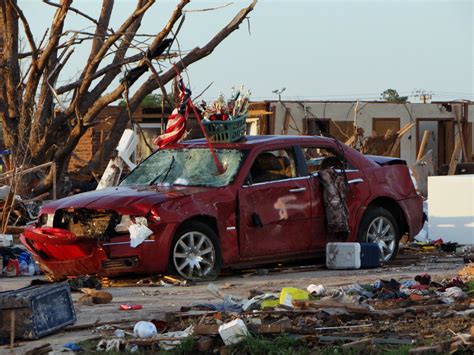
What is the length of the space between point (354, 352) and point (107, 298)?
12.7 ft

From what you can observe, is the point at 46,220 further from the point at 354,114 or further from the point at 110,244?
the point at 354,114

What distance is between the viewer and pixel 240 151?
13.7 m

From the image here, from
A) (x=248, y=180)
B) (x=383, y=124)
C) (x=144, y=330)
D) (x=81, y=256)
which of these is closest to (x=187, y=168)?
(x=248, y=180)

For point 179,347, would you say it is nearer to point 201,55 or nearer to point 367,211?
point 367,211

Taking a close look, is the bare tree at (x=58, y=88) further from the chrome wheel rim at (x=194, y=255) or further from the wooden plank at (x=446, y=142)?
the wooden plank at (x=446, y=142)

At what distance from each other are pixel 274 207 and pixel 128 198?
193cm

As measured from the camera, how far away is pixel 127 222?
41.1 feet

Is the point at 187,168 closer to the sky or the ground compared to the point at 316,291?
closer to the sky

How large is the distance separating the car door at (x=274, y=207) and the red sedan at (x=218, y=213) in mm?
12

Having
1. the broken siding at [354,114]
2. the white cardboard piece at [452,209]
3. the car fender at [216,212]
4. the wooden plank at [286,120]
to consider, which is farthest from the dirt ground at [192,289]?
the broken siding at [354,114]

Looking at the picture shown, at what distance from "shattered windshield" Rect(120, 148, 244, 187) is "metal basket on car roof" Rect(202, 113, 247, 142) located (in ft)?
0.79

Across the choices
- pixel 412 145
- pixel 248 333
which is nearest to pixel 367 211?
pixel 248 333

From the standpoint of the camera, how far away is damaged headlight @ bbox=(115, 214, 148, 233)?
40.9 feet

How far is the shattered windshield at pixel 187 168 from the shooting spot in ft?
44.3
